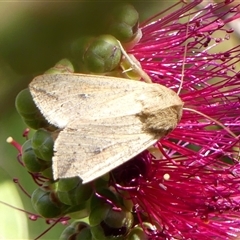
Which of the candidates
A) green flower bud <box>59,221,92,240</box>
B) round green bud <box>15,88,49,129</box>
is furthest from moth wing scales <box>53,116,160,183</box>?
green flower bud <box>59,221,92,240</box>

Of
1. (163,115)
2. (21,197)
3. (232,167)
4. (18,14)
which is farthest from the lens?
(21,197)

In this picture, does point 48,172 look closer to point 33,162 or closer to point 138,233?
point 33,162

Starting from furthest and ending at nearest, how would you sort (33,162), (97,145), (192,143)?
(192,143) < (33,162) < (97,145)

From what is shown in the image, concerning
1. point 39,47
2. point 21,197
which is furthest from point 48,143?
point 21,197

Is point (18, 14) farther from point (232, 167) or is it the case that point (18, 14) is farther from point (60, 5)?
point (232, 167)

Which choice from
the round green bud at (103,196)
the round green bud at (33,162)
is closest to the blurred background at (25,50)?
the round green bud at (33,162)

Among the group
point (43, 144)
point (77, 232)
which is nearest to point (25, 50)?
point (43, 144)
